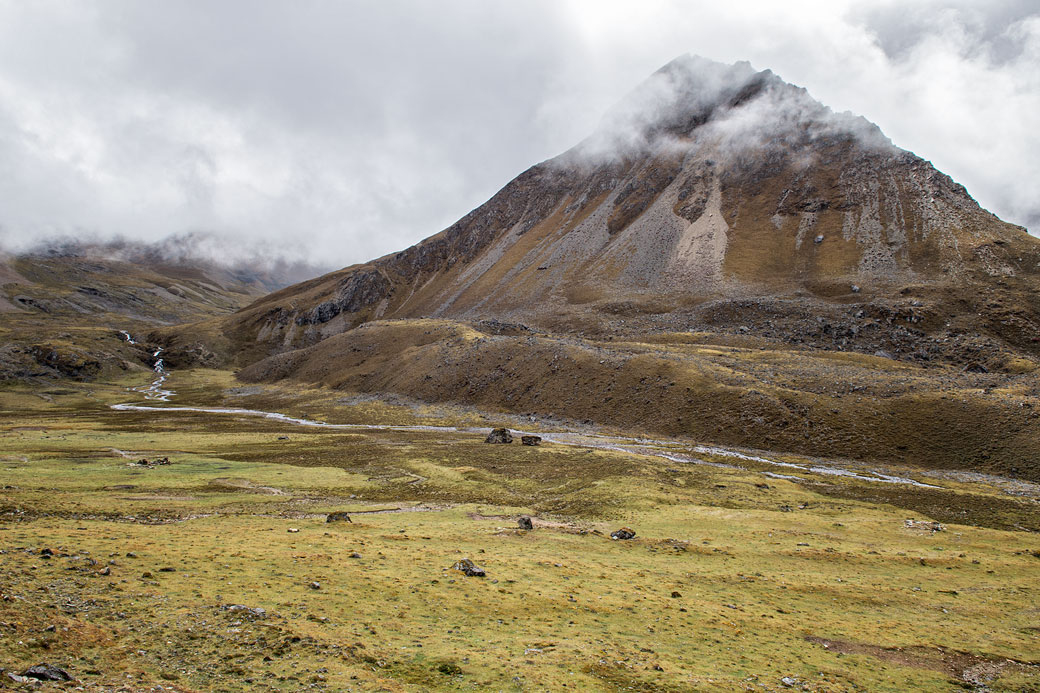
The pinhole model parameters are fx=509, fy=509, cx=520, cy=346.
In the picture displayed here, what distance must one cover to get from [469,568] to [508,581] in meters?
1.96

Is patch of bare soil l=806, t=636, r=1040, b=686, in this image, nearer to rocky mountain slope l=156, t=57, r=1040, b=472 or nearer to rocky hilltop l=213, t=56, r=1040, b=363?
rocky mountain slope l=156, t=57, r=1040, b=472

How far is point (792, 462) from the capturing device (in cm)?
6238

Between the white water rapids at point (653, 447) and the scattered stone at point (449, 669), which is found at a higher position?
the white water rapids at point (653, 447)

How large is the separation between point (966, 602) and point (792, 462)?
40.2 metres

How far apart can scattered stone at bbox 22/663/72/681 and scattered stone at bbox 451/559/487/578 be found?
14.5m

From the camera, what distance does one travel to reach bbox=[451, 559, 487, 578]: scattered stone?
76.1 ft

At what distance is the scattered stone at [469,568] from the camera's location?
23188 mm

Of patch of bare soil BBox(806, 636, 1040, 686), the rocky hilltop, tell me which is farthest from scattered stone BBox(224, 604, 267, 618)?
the rocky hilltop

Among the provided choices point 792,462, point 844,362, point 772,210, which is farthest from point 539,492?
point 772,210

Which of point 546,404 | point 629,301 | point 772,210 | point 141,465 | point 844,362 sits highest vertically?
point 772,210

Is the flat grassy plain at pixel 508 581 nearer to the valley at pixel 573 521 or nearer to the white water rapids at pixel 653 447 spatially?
the valley at pixel 573 521

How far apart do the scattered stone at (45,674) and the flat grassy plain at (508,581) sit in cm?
32

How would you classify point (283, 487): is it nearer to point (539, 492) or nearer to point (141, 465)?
point (141, 465)

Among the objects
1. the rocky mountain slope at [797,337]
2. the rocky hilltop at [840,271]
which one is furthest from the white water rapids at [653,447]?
the rocky hilltop at [840,271]
